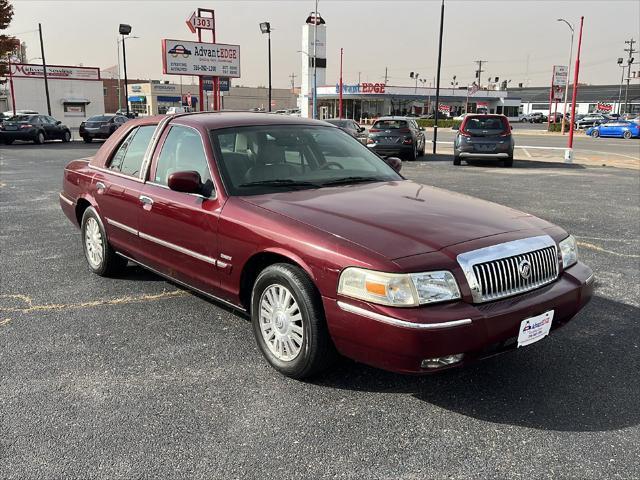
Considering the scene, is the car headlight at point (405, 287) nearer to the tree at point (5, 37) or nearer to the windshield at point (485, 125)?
the windshield at point (485, 125)

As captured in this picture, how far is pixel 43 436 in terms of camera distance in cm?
294

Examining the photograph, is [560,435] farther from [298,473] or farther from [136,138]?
[136,138]

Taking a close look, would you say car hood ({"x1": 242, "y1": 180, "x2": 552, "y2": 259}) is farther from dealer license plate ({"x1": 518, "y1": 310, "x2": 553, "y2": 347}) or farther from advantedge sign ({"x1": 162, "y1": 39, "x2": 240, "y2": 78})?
advantedge sign ({"x1": 162, "y1": 39, "x2": 240, "y2": 78})

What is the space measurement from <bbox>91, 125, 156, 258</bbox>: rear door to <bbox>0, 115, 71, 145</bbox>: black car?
25.0 metres

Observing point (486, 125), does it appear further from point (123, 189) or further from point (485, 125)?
point (123, 189)

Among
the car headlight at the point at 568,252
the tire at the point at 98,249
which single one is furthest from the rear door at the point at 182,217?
the car headlight at the point at 568,252

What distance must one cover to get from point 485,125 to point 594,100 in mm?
95062

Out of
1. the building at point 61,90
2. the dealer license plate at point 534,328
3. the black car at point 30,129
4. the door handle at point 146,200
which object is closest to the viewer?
the dealer license plate at point 534,328

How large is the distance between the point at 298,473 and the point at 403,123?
58.3 ft

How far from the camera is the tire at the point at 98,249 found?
5.42 meters

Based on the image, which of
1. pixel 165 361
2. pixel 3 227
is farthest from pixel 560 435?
pixel 3 227

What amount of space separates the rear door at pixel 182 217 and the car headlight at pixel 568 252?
2189 mm

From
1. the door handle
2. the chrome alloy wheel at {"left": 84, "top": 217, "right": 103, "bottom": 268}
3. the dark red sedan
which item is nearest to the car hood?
the dark red sedan

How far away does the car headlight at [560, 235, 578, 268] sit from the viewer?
12.0 feet
